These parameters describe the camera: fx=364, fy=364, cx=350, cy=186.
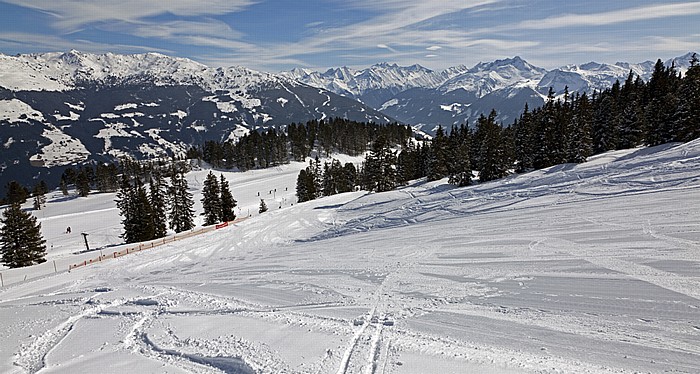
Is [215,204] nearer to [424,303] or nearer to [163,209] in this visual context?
[163,209]

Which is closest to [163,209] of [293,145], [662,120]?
[662,120]

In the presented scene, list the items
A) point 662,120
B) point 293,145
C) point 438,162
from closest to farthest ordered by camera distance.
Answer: point 662,120
point 438,162
point 293,145

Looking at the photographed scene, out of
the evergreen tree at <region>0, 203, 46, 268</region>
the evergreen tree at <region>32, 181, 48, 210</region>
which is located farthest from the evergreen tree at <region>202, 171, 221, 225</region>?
the evergreen tree at <region>32, 181, 48, 210</region>

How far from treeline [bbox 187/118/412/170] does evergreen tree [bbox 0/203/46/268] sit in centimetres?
8500

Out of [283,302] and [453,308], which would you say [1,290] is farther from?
[453,308]

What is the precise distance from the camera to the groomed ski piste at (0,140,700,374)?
7.73 metres

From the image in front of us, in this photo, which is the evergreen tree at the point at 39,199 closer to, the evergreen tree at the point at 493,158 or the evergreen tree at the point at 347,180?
the evergreen tree at the point at 347,180

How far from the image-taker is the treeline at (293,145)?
125188 mm

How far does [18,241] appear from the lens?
36.7m

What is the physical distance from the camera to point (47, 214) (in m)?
81.6

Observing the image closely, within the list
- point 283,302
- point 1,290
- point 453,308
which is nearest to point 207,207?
point 1,290

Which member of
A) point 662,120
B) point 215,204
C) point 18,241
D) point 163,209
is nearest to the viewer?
point 18,241

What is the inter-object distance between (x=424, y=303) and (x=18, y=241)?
44103mm

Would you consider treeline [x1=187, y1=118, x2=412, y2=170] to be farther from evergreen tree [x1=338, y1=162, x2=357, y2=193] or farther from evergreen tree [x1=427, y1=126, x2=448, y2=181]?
evergreen tree [x1=427, y1=126, x2=448, y2=181]
